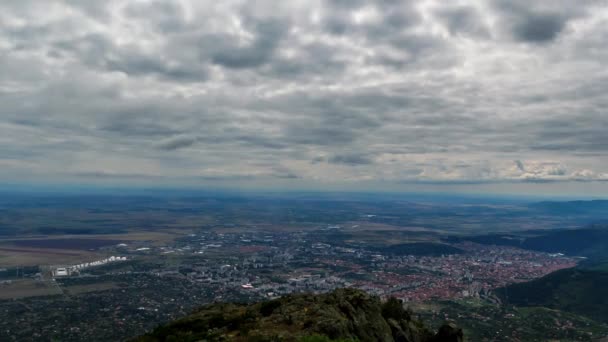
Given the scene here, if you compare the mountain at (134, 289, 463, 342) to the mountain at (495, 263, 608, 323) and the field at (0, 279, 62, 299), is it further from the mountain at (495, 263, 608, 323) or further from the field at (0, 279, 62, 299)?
the field at (0, 279, 62, 299)

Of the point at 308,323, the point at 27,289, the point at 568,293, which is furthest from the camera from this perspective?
the point at 568,293

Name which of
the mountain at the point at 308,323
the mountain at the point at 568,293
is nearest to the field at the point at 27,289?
the mountain at the point at 308,323

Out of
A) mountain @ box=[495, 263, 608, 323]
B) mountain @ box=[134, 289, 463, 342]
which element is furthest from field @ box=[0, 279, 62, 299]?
mountain @ box=[495, 263, 608, 323]

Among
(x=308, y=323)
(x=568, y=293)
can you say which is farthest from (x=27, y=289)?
(x=568, y=293)

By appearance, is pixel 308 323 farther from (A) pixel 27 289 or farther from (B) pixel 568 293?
(B) pixel 568 293

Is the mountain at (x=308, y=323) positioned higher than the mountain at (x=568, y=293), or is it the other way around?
the mountain at (x=308, y=323)

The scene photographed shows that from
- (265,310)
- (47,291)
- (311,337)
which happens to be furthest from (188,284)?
(311,337)

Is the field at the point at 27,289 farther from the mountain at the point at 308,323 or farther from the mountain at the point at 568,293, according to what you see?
the mountain at the point at 568,293
